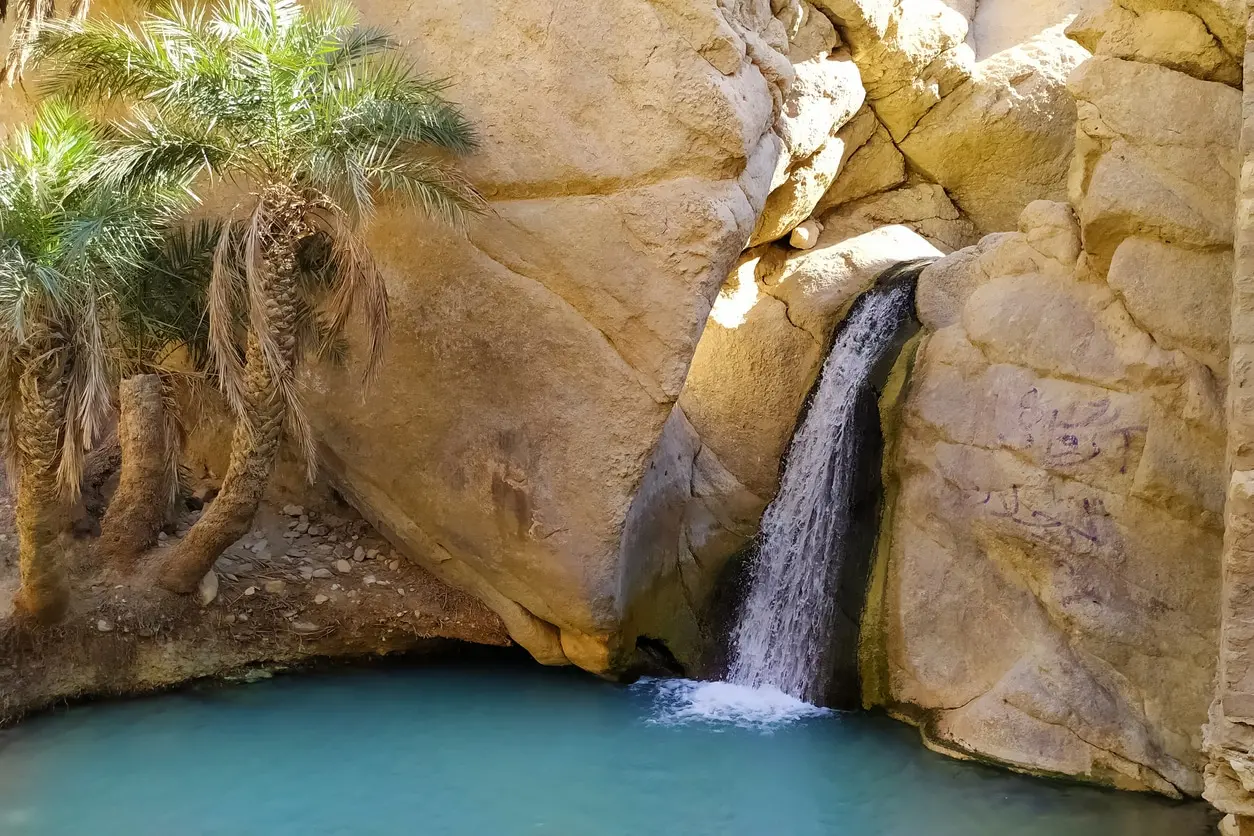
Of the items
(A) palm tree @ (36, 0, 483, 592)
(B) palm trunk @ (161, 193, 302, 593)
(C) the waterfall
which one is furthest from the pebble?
(C) the waterfall

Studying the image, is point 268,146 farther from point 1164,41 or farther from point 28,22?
point 1164,41

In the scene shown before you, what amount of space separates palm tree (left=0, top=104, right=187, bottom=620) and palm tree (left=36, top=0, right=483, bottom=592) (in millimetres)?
333

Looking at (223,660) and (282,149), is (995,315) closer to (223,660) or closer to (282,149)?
(282,149)

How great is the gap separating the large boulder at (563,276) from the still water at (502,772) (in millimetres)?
1227

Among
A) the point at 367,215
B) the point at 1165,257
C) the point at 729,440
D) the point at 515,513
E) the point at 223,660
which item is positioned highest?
the point at 1165,257

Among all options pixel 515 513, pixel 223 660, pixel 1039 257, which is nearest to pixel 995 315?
pixel 1039 257

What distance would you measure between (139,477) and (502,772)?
4006 millimetres

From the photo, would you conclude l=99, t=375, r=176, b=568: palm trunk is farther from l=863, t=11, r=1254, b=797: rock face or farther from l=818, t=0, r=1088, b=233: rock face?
l=818, t=0, r=1088, b=233: rock face

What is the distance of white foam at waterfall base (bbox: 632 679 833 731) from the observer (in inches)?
388

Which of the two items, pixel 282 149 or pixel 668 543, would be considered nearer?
pixel 282 149

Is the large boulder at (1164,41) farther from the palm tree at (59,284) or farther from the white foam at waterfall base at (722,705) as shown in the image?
the palm tree at (59,284)

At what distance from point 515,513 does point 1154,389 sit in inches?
205

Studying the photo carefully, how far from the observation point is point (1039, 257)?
9852mm

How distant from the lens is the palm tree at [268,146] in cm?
837
